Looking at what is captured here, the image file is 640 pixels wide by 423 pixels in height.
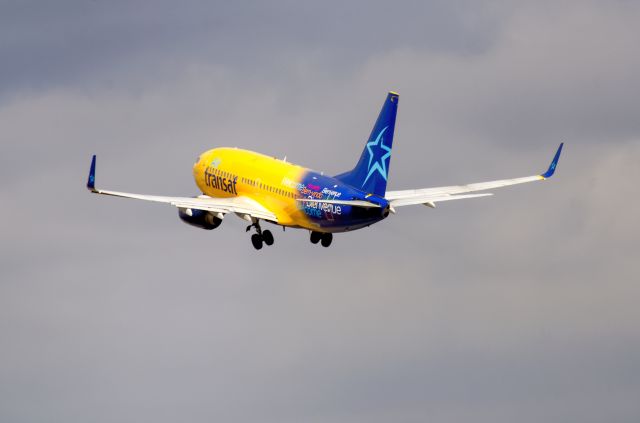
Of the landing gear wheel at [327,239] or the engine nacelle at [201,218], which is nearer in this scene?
the landing gear wheel at [327,239]

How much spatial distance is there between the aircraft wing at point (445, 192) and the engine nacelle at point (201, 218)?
14386 mm

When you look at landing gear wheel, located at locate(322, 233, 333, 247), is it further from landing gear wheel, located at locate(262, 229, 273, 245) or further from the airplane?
landing gear wheel, located at locate(262, 229, 273, 245)

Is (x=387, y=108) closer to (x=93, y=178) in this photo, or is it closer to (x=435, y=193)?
(x=435, y=193)

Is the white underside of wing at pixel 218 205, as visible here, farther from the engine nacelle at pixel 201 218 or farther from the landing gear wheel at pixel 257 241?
the landing gear wheel at pixel 257 241

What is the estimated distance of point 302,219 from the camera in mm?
165375

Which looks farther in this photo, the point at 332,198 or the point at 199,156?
the point at 199,156

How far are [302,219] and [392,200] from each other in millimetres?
8529

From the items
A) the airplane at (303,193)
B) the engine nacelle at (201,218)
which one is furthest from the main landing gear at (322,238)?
the engine nacelle at (201,218)

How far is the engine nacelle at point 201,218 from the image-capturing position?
559ft

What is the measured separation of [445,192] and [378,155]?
378 inches

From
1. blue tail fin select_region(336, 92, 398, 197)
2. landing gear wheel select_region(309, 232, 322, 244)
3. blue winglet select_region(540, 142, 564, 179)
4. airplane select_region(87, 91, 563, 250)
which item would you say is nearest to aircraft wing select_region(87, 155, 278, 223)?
airplane select_region(87, 91, 563, 250)

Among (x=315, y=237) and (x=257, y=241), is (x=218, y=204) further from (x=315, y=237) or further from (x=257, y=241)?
(x=315, y=237)

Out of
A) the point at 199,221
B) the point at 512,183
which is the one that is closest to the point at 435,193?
the point at 512,183

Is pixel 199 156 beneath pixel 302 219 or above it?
above
